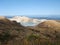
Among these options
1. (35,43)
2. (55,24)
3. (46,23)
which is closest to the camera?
(35,43)

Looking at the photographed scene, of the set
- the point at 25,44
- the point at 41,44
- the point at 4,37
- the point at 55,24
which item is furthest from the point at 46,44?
the point at 55,24

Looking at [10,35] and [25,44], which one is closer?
[25,44]

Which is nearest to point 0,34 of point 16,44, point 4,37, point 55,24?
point 4,37

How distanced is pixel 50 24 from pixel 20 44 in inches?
719

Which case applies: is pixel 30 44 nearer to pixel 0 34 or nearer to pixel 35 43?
pixel 35 43

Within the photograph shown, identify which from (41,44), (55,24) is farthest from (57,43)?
(55,24)

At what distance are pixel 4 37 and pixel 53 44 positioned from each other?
22.9 feet

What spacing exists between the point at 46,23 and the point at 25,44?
1908 cm

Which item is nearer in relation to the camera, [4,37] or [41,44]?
[41,44]

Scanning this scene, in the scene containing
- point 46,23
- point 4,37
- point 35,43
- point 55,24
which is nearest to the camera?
point 35,43

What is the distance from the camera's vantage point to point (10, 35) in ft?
49.7

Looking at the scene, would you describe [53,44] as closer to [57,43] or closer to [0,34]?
[57,43]

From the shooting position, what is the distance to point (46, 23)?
27000mm

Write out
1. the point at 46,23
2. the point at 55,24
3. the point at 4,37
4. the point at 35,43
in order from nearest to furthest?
1. the point at 35,43
2. the point at 4,37
3. the point at 55,24
4. the point at 46,23
